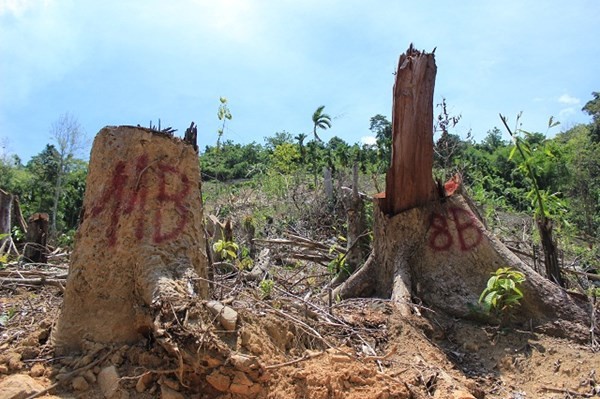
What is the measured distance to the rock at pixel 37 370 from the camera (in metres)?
2.57

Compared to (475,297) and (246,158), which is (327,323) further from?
(246,158)

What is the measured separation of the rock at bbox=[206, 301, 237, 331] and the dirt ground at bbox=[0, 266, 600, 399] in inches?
1.4

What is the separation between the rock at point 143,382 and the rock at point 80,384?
26cm

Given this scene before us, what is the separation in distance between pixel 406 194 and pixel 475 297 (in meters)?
1.09

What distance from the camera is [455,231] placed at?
14.5 feet

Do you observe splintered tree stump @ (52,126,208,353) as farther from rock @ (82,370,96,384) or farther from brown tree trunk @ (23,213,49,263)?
brown tree trunk @ (23,213,49,263)

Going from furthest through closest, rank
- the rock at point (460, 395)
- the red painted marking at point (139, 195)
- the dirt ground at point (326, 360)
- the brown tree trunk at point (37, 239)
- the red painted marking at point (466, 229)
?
the brown tree trunk at point (37, 239), the red painted marking at point (466, 229), the red painted marking at point (139, 195), the rock at point (460, 395), the dirt ground at point (326, 360)

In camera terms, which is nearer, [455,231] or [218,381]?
[218,381]

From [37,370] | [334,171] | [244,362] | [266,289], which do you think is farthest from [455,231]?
[334,171]

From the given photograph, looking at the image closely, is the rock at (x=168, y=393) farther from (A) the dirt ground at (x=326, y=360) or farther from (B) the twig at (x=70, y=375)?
(B) the twig at (x=70, y=375)

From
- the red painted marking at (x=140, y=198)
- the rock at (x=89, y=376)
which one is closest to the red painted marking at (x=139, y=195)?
the red painted marking at (x=140, y=198)

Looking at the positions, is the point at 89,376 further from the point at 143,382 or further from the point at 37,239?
the point at 37,239

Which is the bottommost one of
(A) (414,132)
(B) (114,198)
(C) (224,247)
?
(C) (224,247)

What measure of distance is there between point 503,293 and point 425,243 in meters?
0.81
